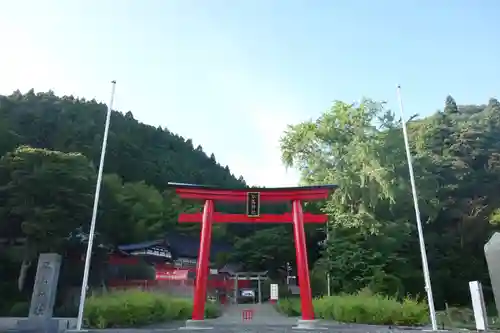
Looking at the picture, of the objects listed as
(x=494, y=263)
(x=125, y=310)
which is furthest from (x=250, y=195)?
(x=494, y=263)

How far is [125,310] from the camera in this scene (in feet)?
51.2

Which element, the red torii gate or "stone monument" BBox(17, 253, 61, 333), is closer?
"stone monument" BBox(17, 253, 61, 333)

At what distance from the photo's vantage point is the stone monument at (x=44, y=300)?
1388 cm

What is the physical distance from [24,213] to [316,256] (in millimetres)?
21638

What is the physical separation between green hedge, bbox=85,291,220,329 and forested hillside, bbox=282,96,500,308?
9.43 m

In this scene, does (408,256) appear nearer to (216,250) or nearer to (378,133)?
(378,133)

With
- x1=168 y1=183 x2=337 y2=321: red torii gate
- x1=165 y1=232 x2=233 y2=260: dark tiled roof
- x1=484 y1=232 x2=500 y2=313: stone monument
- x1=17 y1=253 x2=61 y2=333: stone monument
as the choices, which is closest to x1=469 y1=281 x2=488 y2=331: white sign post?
x1=484 y1=232 x2=500 y2=313: stone monument

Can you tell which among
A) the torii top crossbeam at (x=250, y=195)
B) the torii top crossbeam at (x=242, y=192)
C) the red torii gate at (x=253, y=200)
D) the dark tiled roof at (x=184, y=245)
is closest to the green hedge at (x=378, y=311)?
the red torii gate at (x=253, y=200)

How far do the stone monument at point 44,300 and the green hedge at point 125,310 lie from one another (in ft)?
4.13

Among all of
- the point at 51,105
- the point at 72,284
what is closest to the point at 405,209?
the point at 72,284

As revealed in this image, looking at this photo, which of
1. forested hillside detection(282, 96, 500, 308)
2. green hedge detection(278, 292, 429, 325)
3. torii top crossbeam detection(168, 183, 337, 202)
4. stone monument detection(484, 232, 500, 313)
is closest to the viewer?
stone monument detection(484, 232, 500, 313)

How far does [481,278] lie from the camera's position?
27.6 m

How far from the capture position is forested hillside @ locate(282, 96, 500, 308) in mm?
22844

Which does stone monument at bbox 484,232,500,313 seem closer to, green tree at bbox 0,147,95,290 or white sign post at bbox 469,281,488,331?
white sign post at bbox 469,281,488,331
